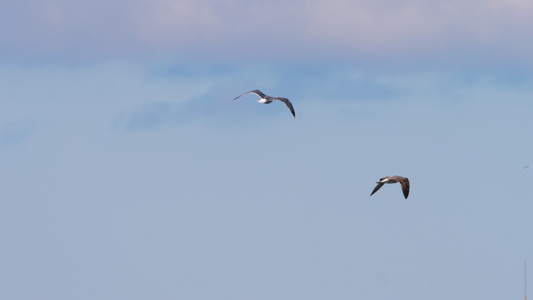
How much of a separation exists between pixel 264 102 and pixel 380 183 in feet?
59.7

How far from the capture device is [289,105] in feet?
428

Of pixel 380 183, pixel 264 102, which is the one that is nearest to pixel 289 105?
pixel 264 102

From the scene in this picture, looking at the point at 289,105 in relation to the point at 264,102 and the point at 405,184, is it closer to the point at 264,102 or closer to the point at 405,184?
Result: the point at 264,102

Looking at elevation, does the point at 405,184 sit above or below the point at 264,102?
below

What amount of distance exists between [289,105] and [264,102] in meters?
3.25

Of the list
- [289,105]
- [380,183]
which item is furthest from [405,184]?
[289,105]

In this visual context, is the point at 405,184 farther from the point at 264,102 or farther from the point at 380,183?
the point at 264,102

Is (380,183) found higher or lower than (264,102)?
lower

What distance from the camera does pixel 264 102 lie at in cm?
12988

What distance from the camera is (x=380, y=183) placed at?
132000mm

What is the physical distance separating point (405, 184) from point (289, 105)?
19620 mm

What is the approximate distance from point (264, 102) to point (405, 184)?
74.0ft

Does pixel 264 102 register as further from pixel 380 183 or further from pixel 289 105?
pixel 380 183
